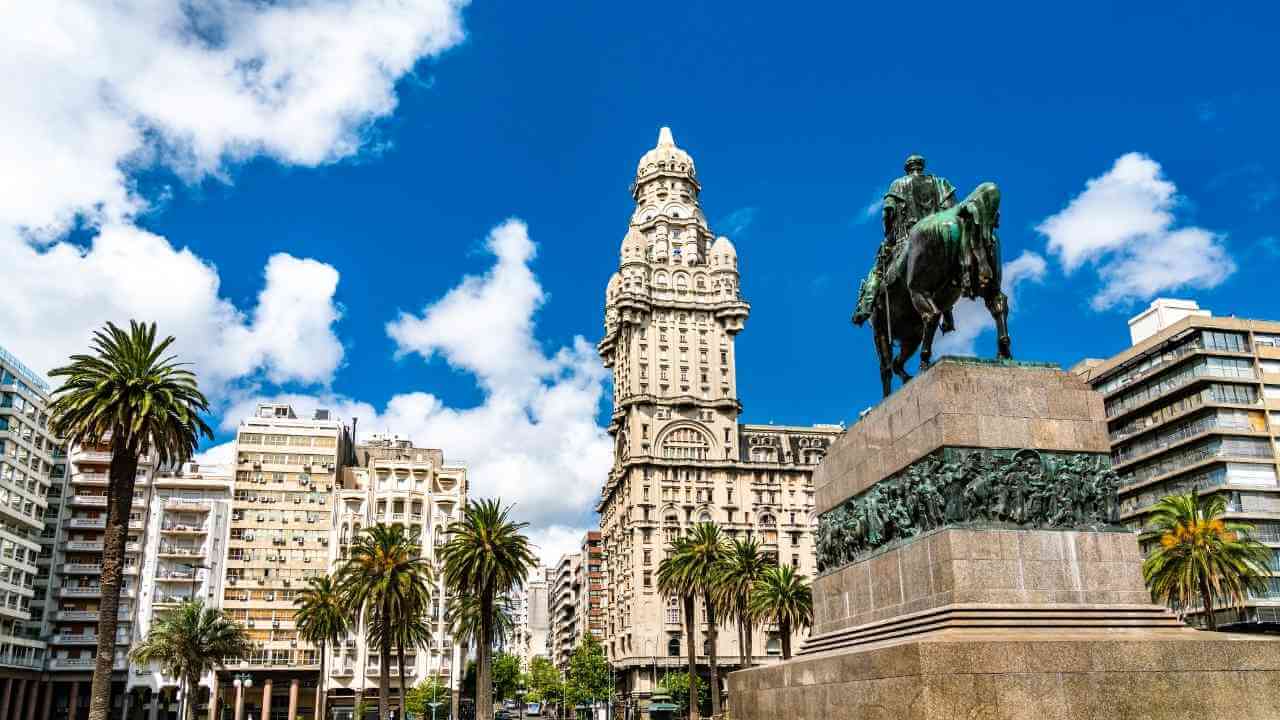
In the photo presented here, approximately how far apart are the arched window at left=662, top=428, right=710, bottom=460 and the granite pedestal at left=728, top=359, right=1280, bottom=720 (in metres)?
90.0

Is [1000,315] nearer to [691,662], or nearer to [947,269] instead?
[947,269]

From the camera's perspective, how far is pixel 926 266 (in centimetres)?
2248

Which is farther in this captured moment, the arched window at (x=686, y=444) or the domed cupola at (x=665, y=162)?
the domed cupola at (x=665, y=162)

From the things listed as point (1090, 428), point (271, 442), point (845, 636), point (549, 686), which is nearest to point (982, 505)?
point (1090, 428)

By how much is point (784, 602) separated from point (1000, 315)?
4694 centimetres

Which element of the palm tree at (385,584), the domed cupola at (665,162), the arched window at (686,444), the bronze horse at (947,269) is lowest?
the palm tree at (385,584)

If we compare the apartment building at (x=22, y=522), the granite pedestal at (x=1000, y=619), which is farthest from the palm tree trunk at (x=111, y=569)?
the apartment building at (x=22, y=522)

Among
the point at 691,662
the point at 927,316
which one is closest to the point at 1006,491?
the point at 927,316

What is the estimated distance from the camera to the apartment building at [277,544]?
331 feet

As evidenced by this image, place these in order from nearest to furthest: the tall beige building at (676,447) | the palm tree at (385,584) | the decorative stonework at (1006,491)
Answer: the decorative stonework at (1006,491) < the palm tree at (385,584) < the tall beige building at (676,447)

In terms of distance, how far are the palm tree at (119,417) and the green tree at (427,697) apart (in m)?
63.1

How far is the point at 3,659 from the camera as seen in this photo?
8250cm

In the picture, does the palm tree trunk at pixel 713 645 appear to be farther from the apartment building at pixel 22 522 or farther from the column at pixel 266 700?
the apartment building at pixel 22 522

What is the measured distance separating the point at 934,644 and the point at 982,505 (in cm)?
368
